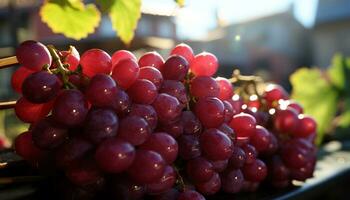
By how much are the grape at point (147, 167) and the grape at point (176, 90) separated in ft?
0.36

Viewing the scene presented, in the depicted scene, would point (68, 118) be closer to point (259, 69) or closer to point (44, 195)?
point (44, 195)

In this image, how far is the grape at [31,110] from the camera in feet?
1.88

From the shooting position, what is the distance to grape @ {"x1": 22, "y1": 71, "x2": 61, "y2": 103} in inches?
19.8

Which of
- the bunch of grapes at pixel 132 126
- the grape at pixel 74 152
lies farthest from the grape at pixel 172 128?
the grape at pixel 74 152

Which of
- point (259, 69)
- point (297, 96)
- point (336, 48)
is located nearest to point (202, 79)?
point (297, 96)

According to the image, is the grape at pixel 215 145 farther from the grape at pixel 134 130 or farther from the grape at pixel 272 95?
the grape at pixel 272 95

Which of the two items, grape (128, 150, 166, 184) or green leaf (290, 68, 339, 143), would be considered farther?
green leaf (290, 68, 339, 143)

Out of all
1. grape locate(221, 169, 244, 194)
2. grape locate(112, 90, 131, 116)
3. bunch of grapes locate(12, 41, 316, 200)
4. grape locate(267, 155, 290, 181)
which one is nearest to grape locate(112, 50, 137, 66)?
bunch of grapes locate(12, 41, 316, 200)

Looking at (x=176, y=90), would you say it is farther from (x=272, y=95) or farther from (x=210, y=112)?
(x=272, y=95)

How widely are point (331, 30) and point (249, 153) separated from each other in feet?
61.4

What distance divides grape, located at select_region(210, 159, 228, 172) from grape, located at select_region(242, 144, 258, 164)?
75 mm

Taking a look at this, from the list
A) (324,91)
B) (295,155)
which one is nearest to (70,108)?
(295,155)

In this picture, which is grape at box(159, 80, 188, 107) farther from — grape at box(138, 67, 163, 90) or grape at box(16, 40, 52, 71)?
grape at box(16, 40, 52, 71)

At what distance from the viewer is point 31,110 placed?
58 cm
